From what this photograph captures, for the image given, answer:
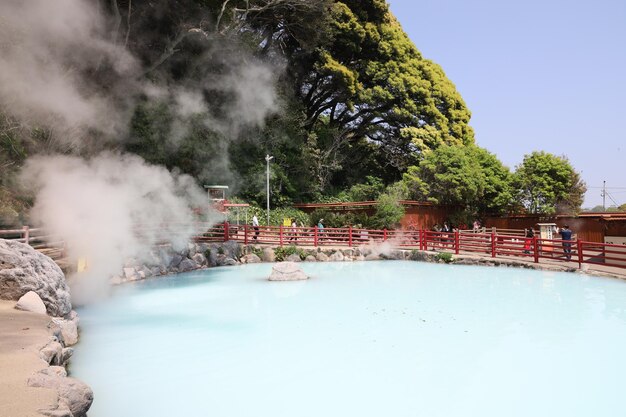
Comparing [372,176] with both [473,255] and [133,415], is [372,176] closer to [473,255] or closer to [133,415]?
[473,255]

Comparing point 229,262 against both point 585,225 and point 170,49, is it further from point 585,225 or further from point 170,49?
point 585,225

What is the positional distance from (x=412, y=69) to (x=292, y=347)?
24.5 meters

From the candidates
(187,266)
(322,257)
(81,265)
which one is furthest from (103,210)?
(322,257)

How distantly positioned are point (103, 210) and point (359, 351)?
833cm

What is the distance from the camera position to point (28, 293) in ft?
23.1

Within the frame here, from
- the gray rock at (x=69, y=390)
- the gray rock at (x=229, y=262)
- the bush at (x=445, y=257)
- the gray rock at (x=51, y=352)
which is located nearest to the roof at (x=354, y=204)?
the bush at (x=445, y=257)

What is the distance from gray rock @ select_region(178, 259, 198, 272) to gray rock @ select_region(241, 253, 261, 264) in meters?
2.25

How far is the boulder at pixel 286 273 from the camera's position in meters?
14.0

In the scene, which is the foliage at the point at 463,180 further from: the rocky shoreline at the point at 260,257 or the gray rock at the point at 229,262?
the gray rock at the point at 229,262

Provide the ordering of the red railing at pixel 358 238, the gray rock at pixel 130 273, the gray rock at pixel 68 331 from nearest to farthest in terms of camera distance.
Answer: the gray rock at pixel 68 331 → the gray rock at pixel 130 273 → the red railing at pixel 358 238

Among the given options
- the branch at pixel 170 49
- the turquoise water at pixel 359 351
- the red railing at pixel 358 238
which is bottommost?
the turquoise water at pixel 359 351

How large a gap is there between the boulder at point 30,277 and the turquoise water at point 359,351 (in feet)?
2.55

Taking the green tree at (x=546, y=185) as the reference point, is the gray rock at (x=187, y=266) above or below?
below

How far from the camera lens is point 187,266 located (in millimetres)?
16938
